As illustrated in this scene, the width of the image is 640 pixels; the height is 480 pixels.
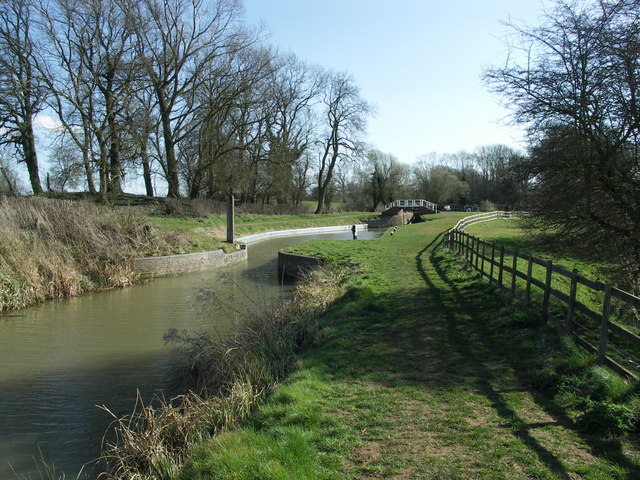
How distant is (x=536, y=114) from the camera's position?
9.73 m

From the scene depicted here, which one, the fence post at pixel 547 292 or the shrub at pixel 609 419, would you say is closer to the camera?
the shrub at pixel 609 419

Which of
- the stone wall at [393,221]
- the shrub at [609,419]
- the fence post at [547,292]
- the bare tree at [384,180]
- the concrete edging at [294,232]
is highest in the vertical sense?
the bare tree at [384,180]

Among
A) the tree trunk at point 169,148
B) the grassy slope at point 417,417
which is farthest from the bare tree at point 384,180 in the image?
the grassy slope at point 417,417

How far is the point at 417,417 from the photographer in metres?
4.70

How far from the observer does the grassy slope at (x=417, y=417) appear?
3.78 meters

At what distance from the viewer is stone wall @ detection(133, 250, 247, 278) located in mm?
19641

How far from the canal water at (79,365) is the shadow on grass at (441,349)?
106 inches

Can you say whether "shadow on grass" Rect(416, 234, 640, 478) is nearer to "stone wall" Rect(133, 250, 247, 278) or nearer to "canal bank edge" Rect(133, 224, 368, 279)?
"canal bank edge" Rect(133, 224, 368, 279)

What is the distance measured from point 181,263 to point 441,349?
1650 centimetres

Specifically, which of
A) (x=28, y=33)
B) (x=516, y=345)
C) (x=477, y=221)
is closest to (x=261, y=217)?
(x=477, y=221)

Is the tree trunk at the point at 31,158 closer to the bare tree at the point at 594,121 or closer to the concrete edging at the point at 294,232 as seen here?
the concrete edging at the point at 294,232

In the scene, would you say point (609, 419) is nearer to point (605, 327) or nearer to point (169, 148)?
point (605, 327)

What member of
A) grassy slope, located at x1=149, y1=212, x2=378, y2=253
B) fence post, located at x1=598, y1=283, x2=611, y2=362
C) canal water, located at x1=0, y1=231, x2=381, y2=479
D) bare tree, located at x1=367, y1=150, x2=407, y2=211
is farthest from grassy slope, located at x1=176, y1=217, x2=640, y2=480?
bare tree, located at x1=367, y1=150, x2=407, y2=211

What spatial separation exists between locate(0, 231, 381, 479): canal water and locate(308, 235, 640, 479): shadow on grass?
8.86 feet
